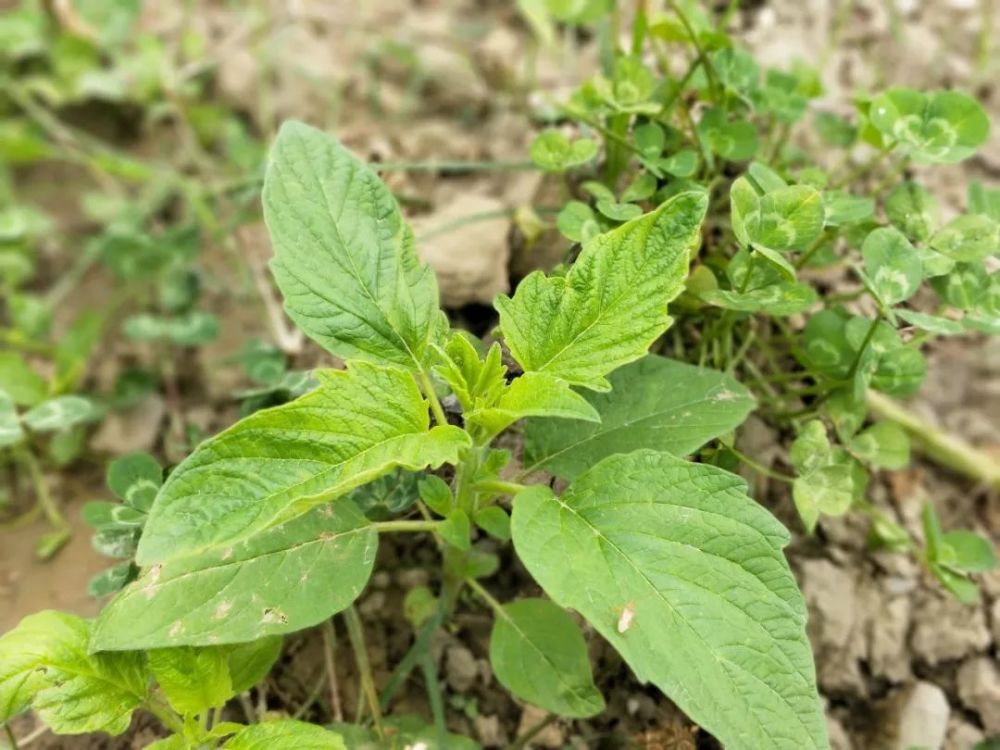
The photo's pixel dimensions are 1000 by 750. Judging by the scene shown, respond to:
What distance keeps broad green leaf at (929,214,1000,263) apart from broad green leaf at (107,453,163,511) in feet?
5.03

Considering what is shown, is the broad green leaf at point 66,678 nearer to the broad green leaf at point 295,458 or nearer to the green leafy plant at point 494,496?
the green leafy plant at point 494,496

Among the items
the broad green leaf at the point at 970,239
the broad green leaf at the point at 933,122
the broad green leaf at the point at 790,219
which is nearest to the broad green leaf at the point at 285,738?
the broad green leaf at the point at 790,219

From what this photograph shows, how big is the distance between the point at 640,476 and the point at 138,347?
1.72 meters

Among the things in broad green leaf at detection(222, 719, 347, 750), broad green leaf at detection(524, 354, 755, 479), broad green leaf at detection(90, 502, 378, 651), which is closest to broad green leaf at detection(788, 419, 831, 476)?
broad green leaf at detection(524, 354, 755, 479)

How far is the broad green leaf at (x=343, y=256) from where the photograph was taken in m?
1.44

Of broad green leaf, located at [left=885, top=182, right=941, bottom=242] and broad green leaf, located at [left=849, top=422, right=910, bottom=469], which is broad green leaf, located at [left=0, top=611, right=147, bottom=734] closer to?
broad green leaf, located at [left=849, top=422, right=910, bottom=469]

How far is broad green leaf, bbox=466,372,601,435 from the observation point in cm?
126

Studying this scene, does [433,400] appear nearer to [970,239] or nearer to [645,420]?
[645,420]

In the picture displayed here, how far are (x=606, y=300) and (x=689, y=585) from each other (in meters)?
0.46

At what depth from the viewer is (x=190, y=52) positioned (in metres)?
2.83

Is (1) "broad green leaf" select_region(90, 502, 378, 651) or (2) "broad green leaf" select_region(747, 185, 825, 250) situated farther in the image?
(2) "broad green leaf" select_region(747, 185, 825, 250)

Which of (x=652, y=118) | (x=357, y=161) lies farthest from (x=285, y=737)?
(x=652, y=118)

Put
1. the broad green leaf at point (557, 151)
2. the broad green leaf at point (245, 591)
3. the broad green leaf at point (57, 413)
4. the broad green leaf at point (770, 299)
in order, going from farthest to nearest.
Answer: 1. the broad green leaf at point (57, 413)
2. the broad green leaf at point (557, 151)
3. the broad green leaf at point (770, 299)
4. the broad green leaf at point (245, 591)

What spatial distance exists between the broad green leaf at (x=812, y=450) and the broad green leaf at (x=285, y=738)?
3.10ft
